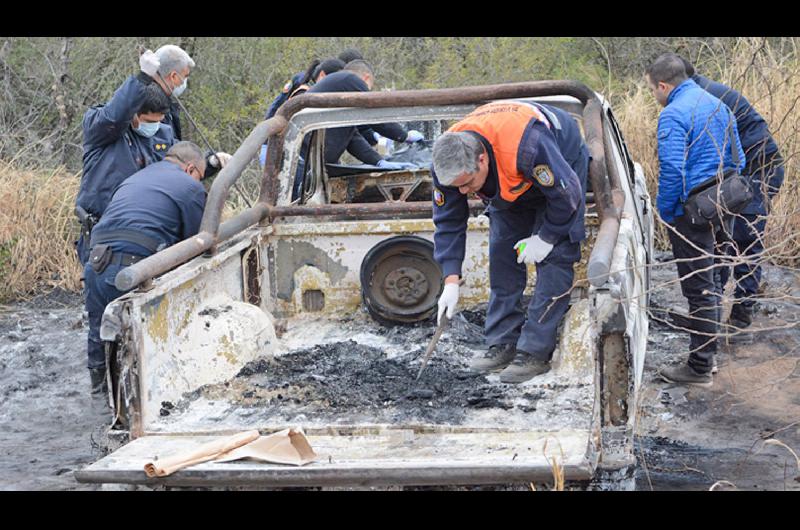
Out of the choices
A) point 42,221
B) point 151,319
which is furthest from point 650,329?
point 42,221

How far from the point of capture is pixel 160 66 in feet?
20.3

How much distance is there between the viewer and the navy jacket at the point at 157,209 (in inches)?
211

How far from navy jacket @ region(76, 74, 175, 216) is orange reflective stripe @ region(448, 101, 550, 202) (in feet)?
7.46

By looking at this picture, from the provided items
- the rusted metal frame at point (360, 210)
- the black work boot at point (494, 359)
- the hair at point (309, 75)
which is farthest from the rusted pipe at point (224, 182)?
the hair at point (309, 75)

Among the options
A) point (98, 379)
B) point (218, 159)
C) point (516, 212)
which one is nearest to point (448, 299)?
point (516, 212)

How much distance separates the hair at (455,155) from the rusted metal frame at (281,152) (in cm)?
64

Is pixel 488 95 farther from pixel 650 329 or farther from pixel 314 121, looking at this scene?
pixel 650 329

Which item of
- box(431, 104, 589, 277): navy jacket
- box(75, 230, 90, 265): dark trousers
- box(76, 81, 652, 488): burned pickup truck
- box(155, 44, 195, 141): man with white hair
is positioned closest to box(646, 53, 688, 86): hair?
box(76, 81, 652, 488): burned pickup truck

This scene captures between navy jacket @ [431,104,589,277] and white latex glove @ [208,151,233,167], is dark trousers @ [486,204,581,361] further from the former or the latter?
white latex glove @ [208,151,233,167]

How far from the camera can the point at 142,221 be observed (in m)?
5.36

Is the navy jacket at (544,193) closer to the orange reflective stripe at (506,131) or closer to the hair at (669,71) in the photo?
the orange reflective stripe at (506,131)

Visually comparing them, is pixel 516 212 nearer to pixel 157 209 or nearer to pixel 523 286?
pixel 523 286

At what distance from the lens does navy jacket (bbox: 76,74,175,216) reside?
234 inches

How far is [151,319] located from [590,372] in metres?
1.93
